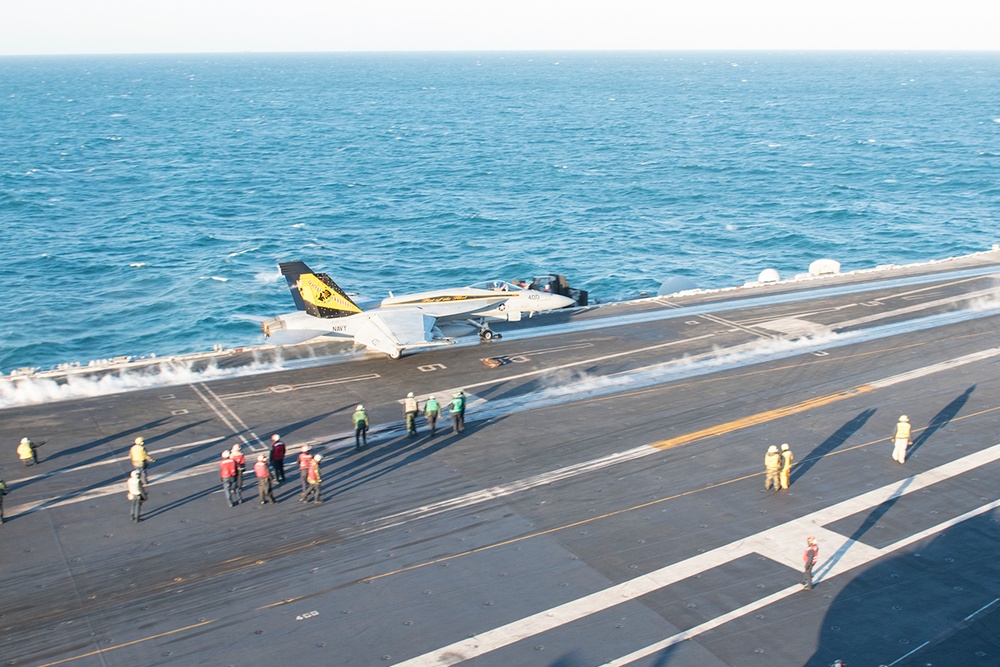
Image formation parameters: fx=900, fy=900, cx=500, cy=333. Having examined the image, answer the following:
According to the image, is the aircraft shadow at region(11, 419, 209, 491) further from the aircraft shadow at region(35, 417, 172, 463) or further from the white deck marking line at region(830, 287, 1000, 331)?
the white deck marking line at region(830, 287, 1000, 331)

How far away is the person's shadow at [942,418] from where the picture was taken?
31.8 meters

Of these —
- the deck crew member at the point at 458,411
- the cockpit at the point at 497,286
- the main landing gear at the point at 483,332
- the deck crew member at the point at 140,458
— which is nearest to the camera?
the deck crew member at the point at 140,458

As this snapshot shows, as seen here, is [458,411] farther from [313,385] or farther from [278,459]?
[313,385]

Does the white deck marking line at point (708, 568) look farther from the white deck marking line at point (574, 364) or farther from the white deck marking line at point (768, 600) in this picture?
the white deck marking line at point (574, 364)

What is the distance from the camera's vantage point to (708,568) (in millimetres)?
23250

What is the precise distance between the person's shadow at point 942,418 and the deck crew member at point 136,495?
24657mm

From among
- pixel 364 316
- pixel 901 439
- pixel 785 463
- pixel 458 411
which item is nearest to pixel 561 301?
pixel 364 316

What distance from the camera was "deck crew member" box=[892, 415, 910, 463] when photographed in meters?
29.0

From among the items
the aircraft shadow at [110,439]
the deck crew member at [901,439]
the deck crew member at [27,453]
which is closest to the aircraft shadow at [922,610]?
the deck crew member at [901,439]

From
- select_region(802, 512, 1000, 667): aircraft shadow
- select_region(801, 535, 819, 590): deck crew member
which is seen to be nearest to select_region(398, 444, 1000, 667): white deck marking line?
select_region(801, 535, 819, 590): deck crew member

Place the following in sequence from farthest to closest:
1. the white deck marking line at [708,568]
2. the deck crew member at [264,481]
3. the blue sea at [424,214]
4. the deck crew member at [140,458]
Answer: the blue sea at [424,214] < the deck crew member at [140,458] < the deck crew member at [264,481] < the white deck marking line at [708,568]

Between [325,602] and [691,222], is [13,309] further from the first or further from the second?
[691,222]

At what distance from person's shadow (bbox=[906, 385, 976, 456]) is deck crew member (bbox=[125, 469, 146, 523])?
24.7 metres

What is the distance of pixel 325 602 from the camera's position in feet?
71.0
